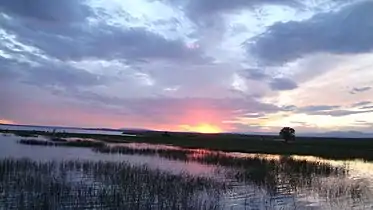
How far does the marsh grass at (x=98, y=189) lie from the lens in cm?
1573

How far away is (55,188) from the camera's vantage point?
694 inches

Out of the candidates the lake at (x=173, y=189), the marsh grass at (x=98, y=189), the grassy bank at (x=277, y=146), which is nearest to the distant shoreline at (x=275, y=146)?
the grassy bank at (x=277, y=146)

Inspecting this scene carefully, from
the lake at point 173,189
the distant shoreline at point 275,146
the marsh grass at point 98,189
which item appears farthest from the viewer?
the distant shoreline at point 275,146

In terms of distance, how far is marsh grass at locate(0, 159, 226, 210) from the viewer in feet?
51.6

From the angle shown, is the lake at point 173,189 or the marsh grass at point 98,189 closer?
the marsh grass at point 98,189

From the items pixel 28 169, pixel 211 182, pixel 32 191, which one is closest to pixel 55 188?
pixel 32 191

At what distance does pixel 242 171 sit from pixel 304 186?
643 centimetres

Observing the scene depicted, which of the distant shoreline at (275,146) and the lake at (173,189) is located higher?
the distant shoreline at (275,146)

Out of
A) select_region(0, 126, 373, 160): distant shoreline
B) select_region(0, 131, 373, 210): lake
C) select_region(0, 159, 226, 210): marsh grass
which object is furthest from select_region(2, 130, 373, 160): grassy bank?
select_region(0, 159, 226, 210): marsh grass

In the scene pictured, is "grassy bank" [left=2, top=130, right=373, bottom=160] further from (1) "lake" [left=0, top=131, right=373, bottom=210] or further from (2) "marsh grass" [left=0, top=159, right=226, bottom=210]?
(2) "marsh grass" [left=0, top=159, right=226, bottom=210]

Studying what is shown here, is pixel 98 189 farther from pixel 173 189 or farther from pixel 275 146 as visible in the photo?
pixel 275 146

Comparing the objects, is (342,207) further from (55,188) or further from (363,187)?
(55,188)

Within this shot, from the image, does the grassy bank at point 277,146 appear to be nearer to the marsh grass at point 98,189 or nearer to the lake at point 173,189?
the lake at point 173,189

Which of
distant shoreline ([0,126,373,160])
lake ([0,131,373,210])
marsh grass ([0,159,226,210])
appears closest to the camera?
marsh grass ([0,159,226,210])
